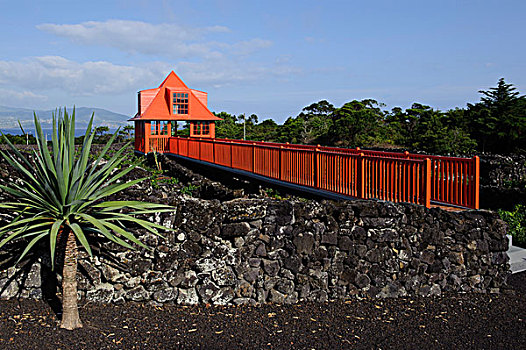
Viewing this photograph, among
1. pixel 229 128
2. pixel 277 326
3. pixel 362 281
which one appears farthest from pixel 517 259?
pixel 229 128

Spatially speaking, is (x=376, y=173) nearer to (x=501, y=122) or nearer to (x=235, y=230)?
(x=235, y=230)

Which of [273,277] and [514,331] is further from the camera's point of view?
[273,277]

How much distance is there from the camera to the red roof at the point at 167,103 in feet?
98.9

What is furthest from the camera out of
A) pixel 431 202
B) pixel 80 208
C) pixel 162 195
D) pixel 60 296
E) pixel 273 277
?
pixel 431 202

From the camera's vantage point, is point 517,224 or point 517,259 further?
point 517,224

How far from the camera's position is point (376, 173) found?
935 cm

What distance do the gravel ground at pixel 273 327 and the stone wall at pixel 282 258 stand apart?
0.21 m

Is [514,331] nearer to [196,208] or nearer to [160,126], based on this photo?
[196,208]

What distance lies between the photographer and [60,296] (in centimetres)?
570

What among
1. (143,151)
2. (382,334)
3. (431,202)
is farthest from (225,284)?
(143,151)

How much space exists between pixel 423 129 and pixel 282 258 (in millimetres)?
31157

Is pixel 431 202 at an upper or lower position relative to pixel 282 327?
upper

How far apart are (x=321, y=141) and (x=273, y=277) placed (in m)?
34.4

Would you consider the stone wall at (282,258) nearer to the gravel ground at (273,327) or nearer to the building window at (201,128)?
the gravel ground at (273,327)
